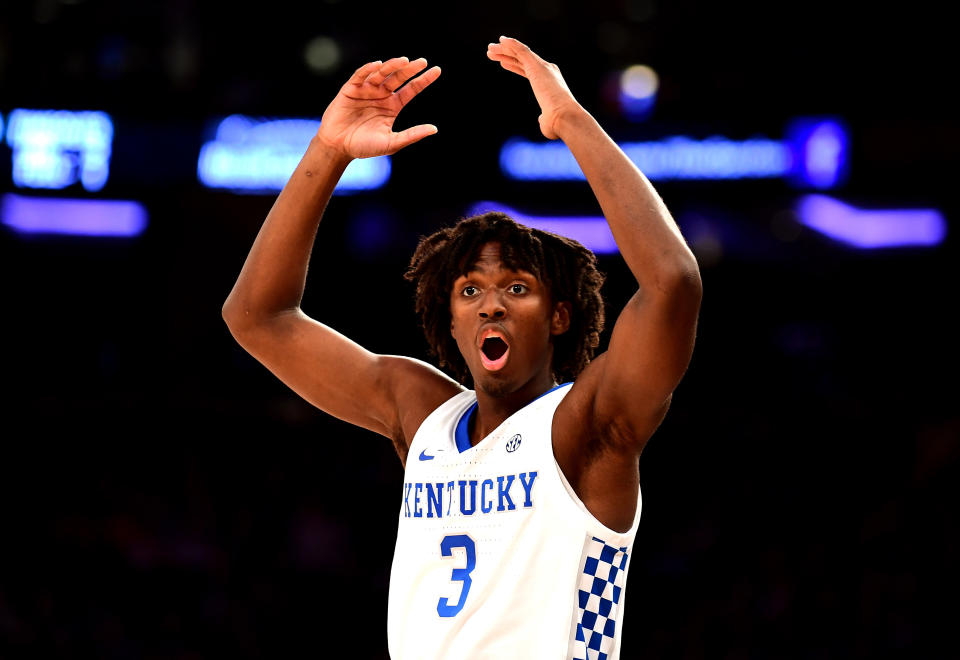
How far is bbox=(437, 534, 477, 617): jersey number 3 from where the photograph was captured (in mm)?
2596

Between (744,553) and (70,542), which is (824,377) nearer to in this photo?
(744,553)

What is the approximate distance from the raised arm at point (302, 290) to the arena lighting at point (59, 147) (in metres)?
6.88

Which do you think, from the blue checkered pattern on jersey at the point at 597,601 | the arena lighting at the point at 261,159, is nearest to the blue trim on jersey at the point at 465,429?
the blue checkered pattern on jersey at the point at 597,601

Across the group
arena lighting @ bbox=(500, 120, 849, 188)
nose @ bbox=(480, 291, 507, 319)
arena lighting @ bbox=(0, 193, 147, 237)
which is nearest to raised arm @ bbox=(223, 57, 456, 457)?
nose @ bbox=(480, 291, 507, 319)

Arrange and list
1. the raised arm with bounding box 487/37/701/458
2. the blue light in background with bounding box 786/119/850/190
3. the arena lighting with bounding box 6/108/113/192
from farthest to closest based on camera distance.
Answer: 1. the arena lighting with bounding box 6/108/113/192
2. the blue light in background with bounding box 786/119/850/190
3. the raised arm with bounding box 487/37/701/458

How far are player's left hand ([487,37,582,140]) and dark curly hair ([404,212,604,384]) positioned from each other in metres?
0.28

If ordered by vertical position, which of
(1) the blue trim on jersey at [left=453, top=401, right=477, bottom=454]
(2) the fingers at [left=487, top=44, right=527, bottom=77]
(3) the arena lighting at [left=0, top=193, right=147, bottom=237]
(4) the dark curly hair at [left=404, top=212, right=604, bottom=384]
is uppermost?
(3) the arena lighting at [left=0, top=193, right=147, bottom=237]

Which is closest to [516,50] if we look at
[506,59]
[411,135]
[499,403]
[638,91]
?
[506,59]

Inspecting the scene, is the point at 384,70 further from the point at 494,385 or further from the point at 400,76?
the point at 494,385

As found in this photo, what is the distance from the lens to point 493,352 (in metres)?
2.82

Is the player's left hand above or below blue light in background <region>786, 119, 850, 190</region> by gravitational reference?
below

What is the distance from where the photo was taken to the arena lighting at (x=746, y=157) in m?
9.12

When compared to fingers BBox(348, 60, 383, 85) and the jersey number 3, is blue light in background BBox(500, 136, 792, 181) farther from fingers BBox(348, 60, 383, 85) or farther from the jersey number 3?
the jersey number 3

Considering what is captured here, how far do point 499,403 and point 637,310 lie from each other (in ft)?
1.81
